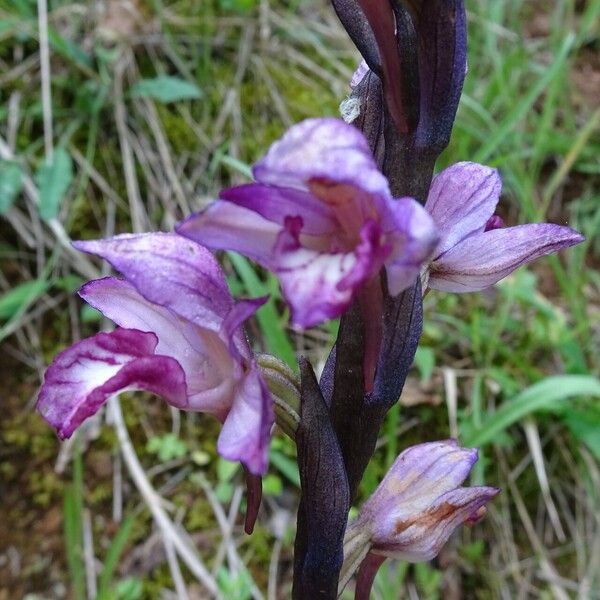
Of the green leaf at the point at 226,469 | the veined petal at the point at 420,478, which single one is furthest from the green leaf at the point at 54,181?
the veined petal at the point at 420,478

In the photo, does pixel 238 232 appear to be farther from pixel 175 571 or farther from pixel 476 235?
pixel 175 571

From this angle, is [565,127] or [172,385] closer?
[172,385]

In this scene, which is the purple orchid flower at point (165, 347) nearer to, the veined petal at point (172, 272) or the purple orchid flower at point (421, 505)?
the veined petal at point (172, 272)

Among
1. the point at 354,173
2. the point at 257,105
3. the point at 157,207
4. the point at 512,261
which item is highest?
the point at 354,173

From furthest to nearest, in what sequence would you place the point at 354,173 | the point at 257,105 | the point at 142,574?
the point at 257,105 → the point at 142,574 → the point at 354,173

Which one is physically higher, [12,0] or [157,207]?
[12,0]

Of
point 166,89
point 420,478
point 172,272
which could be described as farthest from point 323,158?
point 166,89

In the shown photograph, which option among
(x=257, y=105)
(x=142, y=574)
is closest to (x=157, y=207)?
(x=257, y=105)

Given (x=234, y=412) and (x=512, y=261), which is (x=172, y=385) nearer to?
(x=234, y=412)
